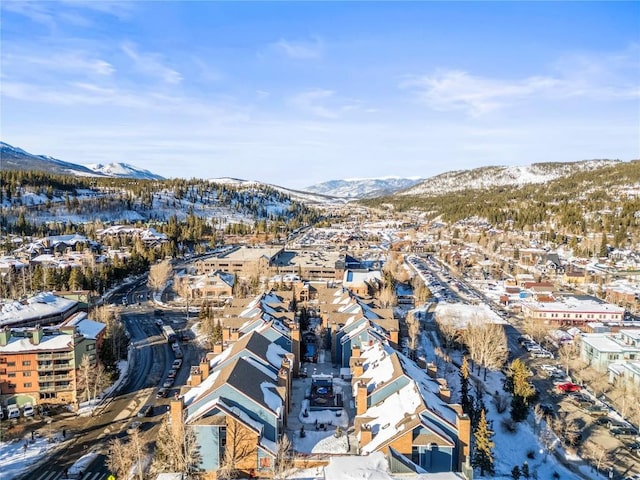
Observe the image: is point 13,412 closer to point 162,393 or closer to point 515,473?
point 162,393

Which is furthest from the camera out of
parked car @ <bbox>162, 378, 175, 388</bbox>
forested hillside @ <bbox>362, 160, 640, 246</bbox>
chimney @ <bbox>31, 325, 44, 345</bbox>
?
forested hillside @ <bbox>362, 160, 640, 246</bbox>

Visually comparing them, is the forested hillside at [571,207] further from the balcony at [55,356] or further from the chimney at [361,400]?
the balcony at [55,356]

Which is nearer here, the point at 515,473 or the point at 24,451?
the point at 515,473

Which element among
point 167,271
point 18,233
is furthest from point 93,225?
point 167,271

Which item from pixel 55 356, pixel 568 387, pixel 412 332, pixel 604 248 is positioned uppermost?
pixel 604 248

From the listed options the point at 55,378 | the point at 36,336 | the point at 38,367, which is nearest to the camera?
the point at 38,367

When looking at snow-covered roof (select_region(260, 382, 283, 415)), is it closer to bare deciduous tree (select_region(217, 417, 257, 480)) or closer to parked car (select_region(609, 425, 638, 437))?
bare deciduous tree (select_region(217, 417, 257, 480))

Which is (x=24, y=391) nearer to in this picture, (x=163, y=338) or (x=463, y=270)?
(x=163, y=338)

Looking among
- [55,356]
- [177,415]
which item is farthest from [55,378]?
[177,415]

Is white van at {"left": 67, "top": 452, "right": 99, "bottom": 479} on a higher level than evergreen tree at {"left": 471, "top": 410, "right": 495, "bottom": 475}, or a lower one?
lower

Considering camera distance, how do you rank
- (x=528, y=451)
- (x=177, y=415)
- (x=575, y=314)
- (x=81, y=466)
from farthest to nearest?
(x=575, y=314), (x=528, y=451), (x=81, y=466), (x=177, y=415)

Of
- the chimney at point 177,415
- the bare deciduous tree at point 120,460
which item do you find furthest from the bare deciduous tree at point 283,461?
the bare deciduous tree at point 120,460

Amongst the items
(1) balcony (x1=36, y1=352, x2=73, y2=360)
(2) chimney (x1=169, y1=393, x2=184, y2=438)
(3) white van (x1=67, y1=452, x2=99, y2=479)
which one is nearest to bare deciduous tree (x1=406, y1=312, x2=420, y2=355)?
(2) chimney (x1=169, y1=393, x2=184, y2=438)
